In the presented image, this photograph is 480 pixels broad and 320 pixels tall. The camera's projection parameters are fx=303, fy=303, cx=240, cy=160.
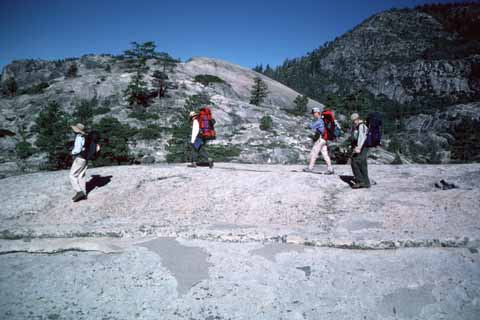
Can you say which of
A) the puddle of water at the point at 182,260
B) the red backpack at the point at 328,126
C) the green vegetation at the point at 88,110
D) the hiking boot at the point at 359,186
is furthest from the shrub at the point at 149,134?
the puddle of water at the point at 182,260

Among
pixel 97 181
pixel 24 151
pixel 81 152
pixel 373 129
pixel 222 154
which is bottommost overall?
pixel 24 151

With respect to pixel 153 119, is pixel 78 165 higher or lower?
lower

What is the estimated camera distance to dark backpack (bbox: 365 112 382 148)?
22.0ft

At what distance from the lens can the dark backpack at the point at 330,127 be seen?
7.89m

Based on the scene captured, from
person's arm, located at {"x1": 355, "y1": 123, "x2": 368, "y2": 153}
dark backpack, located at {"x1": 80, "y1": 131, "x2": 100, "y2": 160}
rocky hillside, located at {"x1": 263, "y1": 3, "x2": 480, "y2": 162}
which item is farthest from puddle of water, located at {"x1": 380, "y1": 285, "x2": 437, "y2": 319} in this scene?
rocky hillside, located at {"x1": 263, "y1": 3, "x2": 480, "y2": 162}

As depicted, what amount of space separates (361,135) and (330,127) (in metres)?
1.14

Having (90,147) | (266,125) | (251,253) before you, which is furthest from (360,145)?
(266,125)

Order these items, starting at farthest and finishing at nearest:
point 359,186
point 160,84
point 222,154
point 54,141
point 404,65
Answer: point 404,65, point 160,84, point 222,154, point 54,141, point 359,186

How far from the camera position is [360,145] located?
6941 mm

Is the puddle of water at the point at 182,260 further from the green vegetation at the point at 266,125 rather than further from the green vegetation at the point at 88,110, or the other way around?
the green vegetation at the point at 266,125

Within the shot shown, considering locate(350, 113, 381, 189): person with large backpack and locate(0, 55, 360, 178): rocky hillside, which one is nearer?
locate(350, 113, 381, 189): person with large backpack

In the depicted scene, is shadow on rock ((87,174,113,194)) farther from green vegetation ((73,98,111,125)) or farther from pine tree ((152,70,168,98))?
pine tree ((152,70,168,98))

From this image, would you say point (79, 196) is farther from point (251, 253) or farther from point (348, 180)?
point (348, 180)

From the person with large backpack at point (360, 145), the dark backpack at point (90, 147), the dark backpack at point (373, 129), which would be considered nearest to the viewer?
the dark backpack at point (373, 129)
